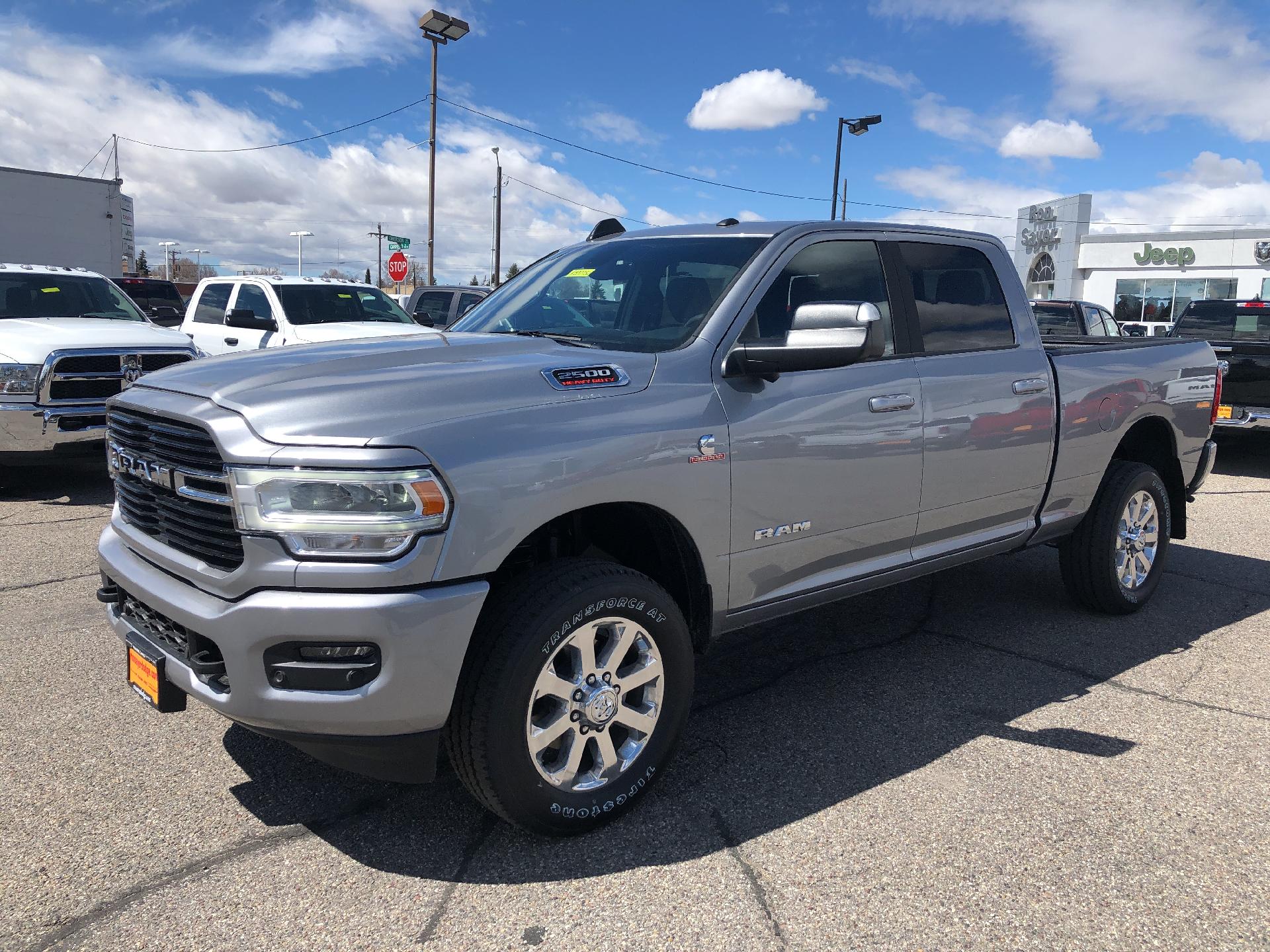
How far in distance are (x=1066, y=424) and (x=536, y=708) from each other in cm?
311

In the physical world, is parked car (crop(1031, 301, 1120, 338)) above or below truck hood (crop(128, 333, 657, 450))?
above

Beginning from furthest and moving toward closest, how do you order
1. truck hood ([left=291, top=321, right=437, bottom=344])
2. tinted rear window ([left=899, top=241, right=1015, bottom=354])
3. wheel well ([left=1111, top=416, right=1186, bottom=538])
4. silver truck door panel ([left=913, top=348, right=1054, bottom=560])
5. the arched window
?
the arched window < truck hood ([left=291, top=321, right=437, bottom=344]) < wheel well ([left=1111, top=416, right=1186, bottom=538]) < tinted rear window ([left=899, top=241, right=1015, bottom=354]) < silver truck door panel ([left=913, top=348, right=1054, bottom=560])

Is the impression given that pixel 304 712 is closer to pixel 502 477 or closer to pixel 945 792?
pixel 502 477

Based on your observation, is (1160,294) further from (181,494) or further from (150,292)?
(181,494)

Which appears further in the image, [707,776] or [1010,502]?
[1010,502]

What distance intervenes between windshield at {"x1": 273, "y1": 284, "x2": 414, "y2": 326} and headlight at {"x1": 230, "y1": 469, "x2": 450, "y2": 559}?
9315 millimetres

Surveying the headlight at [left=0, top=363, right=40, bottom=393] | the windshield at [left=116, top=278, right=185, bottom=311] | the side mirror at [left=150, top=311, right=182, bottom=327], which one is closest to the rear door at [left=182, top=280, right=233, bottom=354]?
the side mirror at [left=150, top=311, right=182, bottom=327]

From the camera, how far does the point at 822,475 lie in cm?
351

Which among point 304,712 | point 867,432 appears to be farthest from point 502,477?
point 867,432

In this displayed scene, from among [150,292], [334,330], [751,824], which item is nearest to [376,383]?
[751,824]

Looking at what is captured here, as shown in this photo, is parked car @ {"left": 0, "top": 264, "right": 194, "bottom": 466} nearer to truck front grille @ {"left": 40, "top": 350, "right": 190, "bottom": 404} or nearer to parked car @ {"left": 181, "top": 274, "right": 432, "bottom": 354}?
truck front grille @ {"left": 40, "top": 350, "right": 190, "bottom": 404}

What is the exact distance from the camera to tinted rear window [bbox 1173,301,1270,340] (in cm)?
1199

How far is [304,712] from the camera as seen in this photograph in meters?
2.52

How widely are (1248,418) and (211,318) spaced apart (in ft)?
39.4
